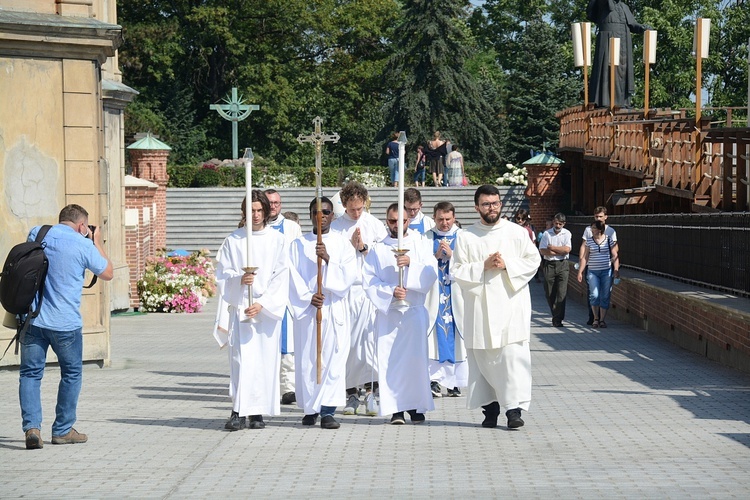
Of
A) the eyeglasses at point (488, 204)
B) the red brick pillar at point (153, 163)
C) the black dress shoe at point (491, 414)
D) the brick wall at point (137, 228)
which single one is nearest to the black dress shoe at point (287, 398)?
the black dress shoe at point (491, 414)

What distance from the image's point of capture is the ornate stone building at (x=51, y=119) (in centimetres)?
1521

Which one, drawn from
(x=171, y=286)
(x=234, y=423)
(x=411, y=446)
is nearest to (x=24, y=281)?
(x=234, y=423)

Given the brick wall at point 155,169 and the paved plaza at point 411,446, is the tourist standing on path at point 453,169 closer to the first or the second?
the brick wall at point 155,169

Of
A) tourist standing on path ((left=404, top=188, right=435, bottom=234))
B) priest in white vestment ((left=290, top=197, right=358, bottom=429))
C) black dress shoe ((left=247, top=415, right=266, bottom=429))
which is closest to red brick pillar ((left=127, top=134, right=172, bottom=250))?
tourist standing on path ((left=404, top=188, right=435, bottom=234))

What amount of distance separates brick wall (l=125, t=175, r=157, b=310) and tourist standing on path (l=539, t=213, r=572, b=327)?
7.76m

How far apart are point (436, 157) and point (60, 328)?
37.0 metres

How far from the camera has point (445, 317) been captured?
1328 centimetres

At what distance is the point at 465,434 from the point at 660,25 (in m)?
48.5

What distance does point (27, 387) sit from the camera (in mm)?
10078

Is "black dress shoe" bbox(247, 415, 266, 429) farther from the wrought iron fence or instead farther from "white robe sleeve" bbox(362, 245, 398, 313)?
the wrought iron fence

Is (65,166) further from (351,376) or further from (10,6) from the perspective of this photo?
(351,376)

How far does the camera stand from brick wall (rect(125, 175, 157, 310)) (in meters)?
25.7

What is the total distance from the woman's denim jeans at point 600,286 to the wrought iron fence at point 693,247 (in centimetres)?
89

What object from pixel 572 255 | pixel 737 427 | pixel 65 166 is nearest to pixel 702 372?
pixel 737 427
